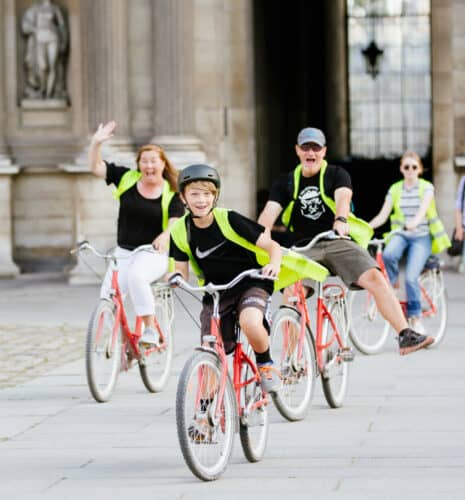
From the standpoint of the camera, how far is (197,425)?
8398mm

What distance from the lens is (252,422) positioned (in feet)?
29.3

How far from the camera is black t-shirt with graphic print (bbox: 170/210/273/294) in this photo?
9.20 meters

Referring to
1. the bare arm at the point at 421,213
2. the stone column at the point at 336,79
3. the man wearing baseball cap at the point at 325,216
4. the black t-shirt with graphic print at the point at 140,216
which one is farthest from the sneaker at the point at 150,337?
the stone column at the point at 336,79

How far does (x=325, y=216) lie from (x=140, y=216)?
140 centimetres

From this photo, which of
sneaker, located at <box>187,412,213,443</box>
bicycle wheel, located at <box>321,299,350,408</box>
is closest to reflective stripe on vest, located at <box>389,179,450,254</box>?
bicycle wheel, located at <box>321,299,350,408</box>

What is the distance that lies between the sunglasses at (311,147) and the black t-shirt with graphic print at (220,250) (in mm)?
2369

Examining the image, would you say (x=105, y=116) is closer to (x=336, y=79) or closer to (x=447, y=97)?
(x=447, y=97)

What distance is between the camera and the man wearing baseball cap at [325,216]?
38.0 ft

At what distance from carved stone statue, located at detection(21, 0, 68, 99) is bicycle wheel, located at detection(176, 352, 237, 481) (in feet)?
56.4

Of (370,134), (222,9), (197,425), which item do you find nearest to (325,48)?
(370,134)

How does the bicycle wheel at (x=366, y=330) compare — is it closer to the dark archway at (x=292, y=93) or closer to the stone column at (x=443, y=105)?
the stone column at (x=443, y=105)

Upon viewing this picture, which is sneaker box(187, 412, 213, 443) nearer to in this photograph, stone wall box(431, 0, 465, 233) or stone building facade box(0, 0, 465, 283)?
stone building facade box(0, 0, 465, 283)

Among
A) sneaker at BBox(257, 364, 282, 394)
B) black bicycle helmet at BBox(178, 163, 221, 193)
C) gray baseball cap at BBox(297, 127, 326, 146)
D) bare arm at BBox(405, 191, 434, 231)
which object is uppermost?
Result: gray baseball cap at BBox(297, 127, 326, 146)

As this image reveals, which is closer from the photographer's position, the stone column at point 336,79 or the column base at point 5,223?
the column base at point 5,223
